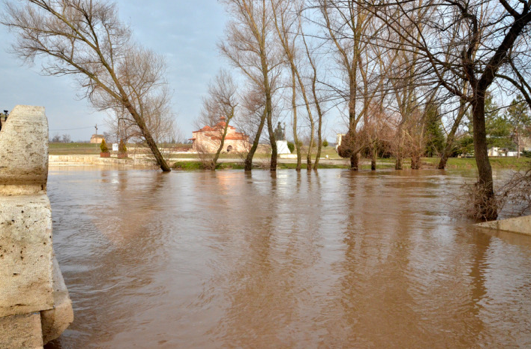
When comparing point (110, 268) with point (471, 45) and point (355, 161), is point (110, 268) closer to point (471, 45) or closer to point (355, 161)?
point (471, 45)

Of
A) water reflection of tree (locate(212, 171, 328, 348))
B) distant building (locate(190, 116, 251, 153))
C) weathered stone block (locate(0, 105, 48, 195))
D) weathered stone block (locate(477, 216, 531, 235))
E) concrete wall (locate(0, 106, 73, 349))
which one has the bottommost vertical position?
water reflection of tree (locate(212, 171, 328, 348))

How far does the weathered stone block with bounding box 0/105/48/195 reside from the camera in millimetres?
2742

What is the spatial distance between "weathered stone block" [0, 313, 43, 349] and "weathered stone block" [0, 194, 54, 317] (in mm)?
40

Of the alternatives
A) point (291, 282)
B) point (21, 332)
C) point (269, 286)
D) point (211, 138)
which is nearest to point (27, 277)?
point (21, 332)

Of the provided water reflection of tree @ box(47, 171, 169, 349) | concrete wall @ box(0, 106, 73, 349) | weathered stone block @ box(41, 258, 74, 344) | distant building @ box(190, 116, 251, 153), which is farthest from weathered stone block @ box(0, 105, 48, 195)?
distant building @ box(190, 116, 251, 153)

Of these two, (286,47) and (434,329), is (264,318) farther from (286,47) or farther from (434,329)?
(286,47)

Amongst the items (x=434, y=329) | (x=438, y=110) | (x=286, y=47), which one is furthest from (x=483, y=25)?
(x=286, y=47)

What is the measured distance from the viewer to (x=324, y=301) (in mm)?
3578

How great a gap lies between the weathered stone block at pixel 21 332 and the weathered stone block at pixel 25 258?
0.04m

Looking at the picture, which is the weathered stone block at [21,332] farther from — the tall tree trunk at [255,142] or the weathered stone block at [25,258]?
the tall tree trunk at [255,142]

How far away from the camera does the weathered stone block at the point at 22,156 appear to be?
2742 mm

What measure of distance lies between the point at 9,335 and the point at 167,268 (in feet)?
7.48

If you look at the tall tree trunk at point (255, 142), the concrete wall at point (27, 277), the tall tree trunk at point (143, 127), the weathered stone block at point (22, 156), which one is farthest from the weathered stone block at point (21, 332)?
the tall tree trunk at point (255, 142)

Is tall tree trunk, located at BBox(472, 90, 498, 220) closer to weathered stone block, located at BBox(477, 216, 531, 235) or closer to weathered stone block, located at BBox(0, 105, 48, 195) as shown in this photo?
weathered stone block, located at BBox(477, 216, 531, 235)
